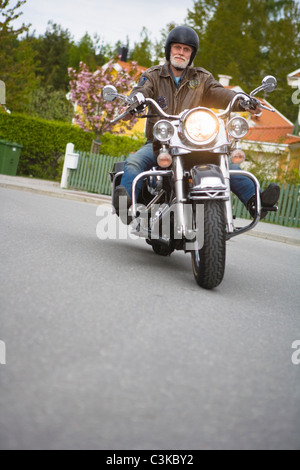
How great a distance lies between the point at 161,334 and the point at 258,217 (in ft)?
6.85

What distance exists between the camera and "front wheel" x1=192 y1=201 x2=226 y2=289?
4.54 m

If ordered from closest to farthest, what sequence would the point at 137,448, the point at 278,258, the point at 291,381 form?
the point at 137,448
the point at 291,381
the point at 278,258

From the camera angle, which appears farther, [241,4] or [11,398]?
[241,4]

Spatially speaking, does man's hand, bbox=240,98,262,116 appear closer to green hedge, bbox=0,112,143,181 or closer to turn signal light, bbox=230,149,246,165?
turn signal light, bbox=230,149,246,165

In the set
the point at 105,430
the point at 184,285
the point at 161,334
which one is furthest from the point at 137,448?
the point at 184,285

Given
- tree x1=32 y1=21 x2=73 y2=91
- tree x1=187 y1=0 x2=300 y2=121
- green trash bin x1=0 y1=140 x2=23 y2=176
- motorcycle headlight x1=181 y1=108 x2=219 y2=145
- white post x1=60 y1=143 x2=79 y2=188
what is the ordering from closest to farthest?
motorcycle headlight x1=181 y1=108 x2=219 y2=145, white post x1=60 y1=143 x2=79 y2=188, green trash bin x1=0 y1=140 x2=23 y2=176, tree x1=187 y1=0 x2=300 y2=121, tree x1=32 y1=21 x2=73 y2=91

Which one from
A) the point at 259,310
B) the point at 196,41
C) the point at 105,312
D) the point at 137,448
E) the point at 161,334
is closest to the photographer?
the point at 137,448

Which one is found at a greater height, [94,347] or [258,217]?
[258,217]

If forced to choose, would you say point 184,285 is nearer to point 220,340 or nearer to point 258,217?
point 258,217

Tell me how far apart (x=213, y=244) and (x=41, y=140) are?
22063mm

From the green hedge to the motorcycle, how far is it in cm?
1969

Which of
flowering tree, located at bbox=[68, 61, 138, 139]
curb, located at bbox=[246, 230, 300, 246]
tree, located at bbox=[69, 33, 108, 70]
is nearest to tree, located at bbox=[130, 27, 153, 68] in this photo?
tree, located at bbox=[69, 33, 108, 70]

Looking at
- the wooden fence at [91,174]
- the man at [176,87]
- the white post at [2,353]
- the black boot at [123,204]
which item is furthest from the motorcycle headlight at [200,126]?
the wooden fence at [91,174]

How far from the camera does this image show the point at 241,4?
5078 centimetres
